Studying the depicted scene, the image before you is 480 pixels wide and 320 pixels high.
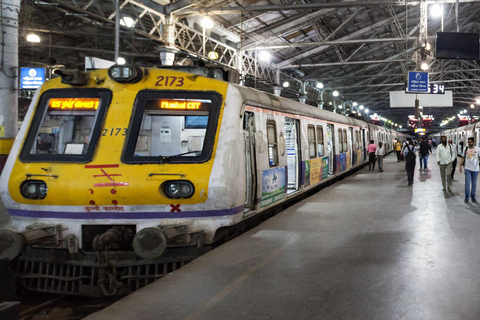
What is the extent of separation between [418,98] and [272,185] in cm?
2761

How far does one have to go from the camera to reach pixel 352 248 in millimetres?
5938

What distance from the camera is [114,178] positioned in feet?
17.1

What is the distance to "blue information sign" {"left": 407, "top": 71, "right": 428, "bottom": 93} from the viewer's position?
63.1ft

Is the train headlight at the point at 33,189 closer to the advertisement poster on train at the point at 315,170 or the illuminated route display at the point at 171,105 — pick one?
the illuminated route display at the point at 171,105

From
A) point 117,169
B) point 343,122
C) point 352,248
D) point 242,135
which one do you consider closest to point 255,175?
point 242,135

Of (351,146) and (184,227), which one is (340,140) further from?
(184,227)

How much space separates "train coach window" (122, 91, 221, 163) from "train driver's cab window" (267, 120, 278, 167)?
2.06m

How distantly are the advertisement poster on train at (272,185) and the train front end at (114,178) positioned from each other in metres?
1.54

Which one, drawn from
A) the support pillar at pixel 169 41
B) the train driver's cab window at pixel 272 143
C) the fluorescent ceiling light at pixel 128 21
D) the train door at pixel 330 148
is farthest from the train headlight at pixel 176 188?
the support pillar at pixel 169 41

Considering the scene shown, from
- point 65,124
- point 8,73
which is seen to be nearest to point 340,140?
point 8,73

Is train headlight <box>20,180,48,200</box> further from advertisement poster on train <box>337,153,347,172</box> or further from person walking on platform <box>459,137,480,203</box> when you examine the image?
advertisement poster on train <box>337,153,347,172</box>

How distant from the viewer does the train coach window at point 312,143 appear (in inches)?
422

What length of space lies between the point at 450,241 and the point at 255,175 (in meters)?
3.07

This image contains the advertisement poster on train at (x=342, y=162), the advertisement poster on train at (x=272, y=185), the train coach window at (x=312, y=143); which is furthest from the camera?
the advertisement poster on train at (x=342, y=162)
